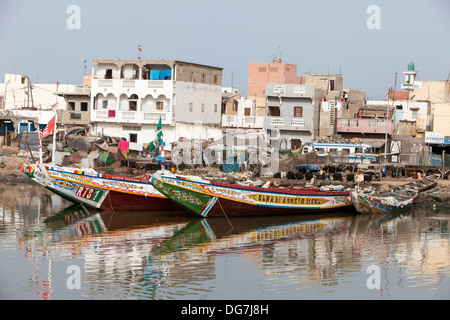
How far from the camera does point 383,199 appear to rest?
30625 mm

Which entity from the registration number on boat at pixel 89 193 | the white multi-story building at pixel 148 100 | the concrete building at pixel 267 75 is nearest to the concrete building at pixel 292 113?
the white multi-story building at pixel 148 100

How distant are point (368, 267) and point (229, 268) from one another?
3995 millimetres

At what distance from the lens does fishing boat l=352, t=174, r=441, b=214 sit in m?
30.1

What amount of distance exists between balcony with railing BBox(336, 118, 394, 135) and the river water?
14.8 meters

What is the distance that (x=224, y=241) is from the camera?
23.6m

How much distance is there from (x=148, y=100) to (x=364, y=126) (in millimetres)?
14364

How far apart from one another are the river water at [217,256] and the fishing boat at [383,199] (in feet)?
1.57

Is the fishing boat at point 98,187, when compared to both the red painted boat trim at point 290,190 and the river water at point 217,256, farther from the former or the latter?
the red painted boat trim at point 290,190

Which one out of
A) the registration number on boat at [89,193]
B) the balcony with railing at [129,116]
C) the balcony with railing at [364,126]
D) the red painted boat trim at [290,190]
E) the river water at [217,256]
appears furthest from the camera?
the balcony with railing at [129,116]

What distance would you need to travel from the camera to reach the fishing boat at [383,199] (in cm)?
3009

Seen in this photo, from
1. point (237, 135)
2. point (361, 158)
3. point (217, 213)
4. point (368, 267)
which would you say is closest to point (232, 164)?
point (237, 135)

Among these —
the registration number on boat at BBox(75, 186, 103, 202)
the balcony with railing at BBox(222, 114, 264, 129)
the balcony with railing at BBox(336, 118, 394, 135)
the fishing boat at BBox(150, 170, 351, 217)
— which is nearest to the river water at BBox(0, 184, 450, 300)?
the fishing boat at BBox(150, 170, 351, 217)

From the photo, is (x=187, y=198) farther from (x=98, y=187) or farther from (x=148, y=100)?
(x=148, y=100)

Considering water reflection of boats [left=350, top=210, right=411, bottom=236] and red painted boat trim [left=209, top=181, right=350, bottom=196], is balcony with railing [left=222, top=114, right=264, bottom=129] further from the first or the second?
red painted boat trim [left=209, top=181, right=350, bottom=196]
